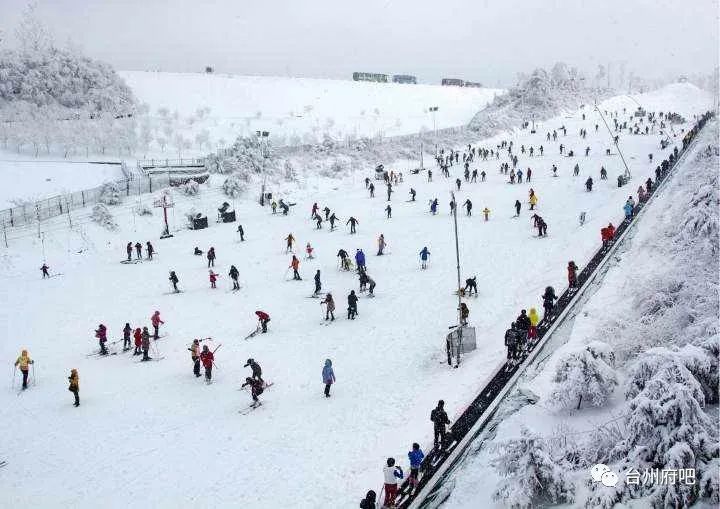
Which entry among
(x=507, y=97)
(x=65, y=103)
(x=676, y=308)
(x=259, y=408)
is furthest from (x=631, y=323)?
(x=507, y=97)

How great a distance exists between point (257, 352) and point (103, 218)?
78.7ft

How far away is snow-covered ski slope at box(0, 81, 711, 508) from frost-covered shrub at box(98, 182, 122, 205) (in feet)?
16.8

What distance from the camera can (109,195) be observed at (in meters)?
41.0

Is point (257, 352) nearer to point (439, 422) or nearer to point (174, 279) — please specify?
point (174, 279)

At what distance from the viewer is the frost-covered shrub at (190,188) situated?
45.2 metres

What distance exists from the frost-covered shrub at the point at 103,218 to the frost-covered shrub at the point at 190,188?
8255 mm

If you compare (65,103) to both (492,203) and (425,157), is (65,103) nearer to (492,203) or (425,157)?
(425,157)

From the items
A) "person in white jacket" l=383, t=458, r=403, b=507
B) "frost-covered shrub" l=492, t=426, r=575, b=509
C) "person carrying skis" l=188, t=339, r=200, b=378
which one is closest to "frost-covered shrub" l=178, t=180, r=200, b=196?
"person carrying skis" l=188, t=339, r=200, b=378

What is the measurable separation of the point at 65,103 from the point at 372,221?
48.6 m

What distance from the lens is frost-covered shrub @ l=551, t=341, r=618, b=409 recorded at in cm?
977

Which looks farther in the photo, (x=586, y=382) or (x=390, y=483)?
(x=586, y=382)

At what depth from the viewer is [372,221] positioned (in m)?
35.1

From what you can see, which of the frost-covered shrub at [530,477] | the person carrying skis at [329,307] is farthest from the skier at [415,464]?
the person carrying skis at [329,307]

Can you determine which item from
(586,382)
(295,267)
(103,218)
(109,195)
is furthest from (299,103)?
(586,382)
